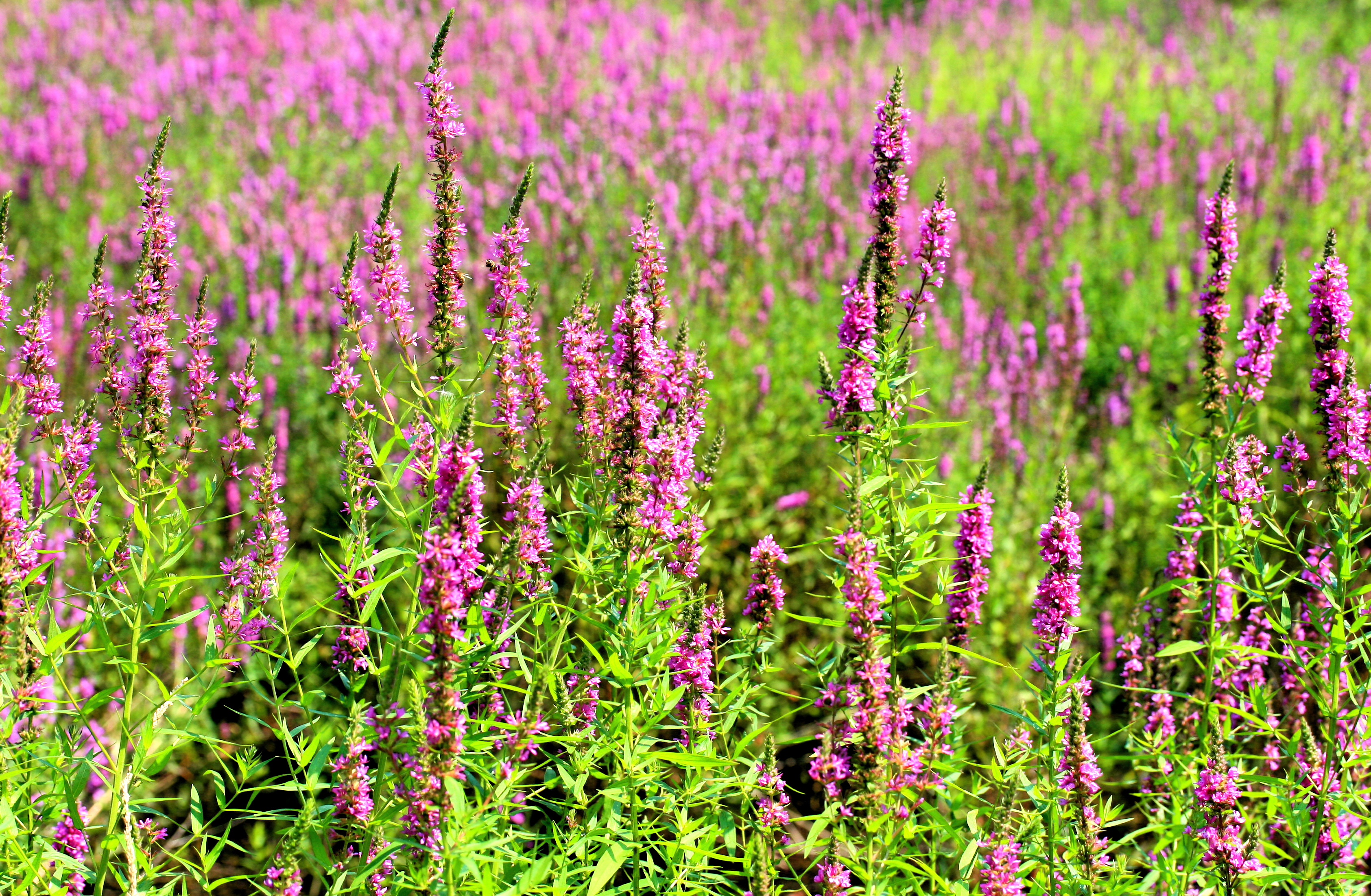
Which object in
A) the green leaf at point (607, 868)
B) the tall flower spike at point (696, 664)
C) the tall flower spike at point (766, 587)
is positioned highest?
the tall flower spike at point (766, 587)

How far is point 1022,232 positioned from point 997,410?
11.3 feet

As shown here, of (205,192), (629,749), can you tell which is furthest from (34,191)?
(629,749)

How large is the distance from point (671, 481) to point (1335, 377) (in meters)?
1.61

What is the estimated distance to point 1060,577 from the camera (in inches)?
99.1

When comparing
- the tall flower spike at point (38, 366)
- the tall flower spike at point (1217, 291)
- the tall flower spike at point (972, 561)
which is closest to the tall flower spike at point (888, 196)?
the tall flower spike at point (972, 561)

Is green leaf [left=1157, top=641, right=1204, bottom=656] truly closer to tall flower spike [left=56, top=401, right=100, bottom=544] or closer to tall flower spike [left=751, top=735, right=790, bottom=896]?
tall flower spike [left=751, top=735, right=790, bottom=896]

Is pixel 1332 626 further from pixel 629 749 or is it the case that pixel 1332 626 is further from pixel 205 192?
pixel 205 192

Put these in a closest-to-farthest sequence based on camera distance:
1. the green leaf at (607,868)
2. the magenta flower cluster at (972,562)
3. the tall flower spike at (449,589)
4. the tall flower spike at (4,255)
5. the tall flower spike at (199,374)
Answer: the tall flower spike at (449,589) < the green leaf at (607,868) < the tall flower spike at (4,255) < the tall flower spike at (199,374) < the magenta flower cluster at (972,562)

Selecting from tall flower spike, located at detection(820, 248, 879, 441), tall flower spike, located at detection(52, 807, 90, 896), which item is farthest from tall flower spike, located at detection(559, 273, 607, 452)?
tall flower spike, located at detection(52, 807, 90, 896)

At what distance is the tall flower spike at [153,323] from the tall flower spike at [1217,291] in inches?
99.4

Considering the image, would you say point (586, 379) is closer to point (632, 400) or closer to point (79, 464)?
point (632, 400)

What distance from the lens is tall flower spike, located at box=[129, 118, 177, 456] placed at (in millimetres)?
2582

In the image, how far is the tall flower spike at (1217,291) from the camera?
2877 millimetres

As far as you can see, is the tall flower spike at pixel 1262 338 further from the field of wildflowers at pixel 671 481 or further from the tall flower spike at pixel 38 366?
the tall flower spike at pixel 38 366
